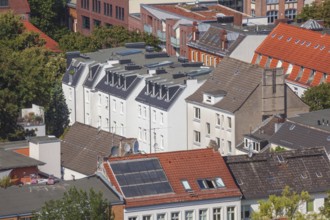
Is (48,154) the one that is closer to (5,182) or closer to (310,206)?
(5,182)

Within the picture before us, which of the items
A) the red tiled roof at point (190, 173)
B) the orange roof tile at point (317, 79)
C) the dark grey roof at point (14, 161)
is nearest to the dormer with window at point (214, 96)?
the orange roof tile at point (317, 79)

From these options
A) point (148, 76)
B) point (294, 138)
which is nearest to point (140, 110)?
point (148, 76)

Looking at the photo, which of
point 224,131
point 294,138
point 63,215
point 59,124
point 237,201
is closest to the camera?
point 63,215

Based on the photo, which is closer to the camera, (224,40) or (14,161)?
(14,161)

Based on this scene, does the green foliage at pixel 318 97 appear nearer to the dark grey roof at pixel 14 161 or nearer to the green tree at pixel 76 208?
the dark grey roof at pixel 14 161

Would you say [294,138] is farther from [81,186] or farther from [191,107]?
[81,186]

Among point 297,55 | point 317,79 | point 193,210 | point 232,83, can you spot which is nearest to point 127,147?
point 232,83

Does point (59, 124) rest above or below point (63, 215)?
below
